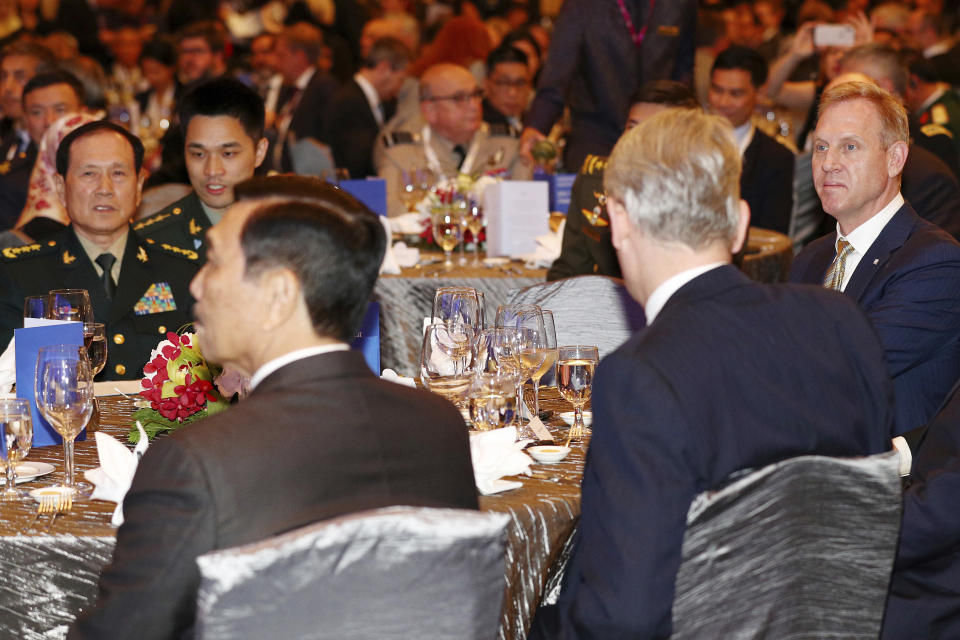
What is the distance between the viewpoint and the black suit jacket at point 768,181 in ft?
20.1

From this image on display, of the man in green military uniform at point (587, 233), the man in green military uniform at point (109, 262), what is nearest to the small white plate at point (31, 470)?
the man in green military uniform at point (109, 262)

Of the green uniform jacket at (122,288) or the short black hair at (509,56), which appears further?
the short black hair at (509,56)

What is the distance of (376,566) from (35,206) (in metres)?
4.19

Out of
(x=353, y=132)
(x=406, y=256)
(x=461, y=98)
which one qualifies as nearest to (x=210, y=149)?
(x=406, y=256)

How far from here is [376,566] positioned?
1.42 metres

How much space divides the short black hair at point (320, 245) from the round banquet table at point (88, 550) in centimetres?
58

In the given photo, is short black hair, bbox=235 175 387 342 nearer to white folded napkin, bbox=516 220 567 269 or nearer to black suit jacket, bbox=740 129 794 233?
white folded napkin, bbox=516 220 567 269

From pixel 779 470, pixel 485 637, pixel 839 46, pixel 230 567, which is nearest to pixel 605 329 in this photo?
pixel 779 470

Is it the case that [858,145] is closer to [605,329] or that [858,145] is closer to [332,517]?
[605,329]

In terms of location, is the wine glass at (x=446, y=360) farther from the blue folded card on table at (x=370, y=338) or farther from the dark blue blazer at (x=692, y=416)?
the dark blue blazer at (x=692, y=416)

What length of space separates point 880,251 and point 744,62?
11.6 ft

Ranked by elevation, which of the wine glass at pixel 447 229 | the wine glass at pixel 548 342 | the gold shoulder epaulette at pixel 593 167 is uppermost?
the gold shoulder epaulette at pixel 593 167

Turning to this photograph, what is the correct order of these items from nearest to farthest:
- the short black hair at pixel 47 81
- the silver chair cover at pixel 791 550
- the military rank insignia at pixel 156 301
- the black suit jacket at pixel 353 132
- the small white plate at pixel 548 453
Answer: the silver chair cover at pixel 791 550 → the small white plate at pixel 548 453 → the military rank insignia at pixel 156 301 → the short black hair at pixel 47 81 → the black suit jacket at pixel 353 132

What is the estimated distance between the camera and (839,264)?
10.4 feet
